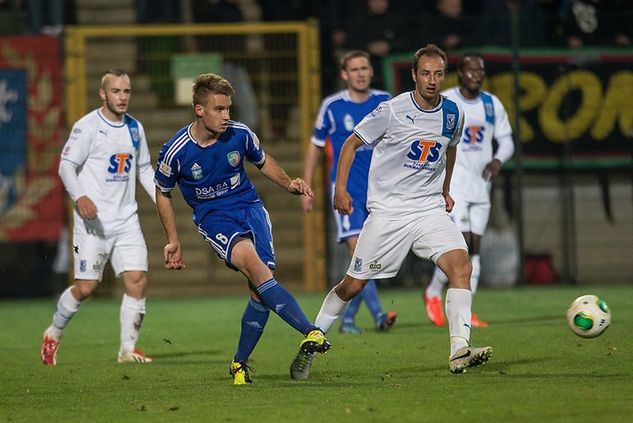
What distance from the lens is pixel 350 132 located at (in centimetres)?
1250

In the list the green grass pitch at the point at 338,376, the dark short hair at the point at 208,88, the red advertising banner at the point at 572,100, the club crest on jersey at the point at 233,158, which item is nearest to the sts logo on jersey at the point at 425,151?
the club crest on jersey at the point at 233,158

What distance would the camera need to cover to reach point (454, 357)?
8805mm

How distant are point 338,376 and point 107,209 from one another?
9.45ft

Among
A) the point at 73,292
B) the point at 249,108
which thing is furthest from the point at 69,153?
the point at 249,108

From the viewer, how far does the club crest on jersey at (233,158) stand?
8930 mm

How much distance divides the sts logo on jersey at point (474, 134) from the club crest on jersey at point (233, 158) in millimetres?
4359

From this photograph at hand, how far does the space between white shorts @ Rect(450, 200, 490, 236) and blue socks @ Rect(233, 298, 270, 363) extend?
4168 millimetres

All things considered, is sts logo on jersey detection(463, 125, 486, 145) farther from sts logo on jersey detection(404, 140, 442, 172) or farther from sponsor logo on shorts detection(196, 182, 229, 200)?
sponsor logo on shorts detection(196, 182, 229, 200)

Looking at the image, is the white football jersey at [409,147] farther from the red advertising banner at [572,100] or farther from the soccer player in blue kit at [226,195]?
the red advertising banner at [572,100]

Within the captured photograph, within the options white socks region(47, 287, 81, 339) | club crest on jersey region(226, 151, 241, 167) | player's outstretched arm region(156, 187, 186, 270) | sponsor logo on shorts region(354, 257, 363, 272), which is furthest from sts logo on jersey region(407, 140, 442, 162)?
white socks region(47, 287, 81, 339)

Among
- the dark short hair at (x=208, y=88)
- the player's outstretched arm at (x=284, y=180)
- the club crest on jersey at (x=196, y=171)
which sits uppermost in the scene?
the dark short hair at (x=208, y=88)

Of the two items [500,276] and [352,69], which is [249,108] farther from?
[352,69]

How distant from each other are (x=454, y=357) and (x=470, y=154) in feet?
14.6

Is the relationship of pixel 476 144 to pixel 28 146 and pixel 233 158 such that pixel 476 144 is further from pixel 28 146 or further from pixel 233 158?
pixel 28 146
